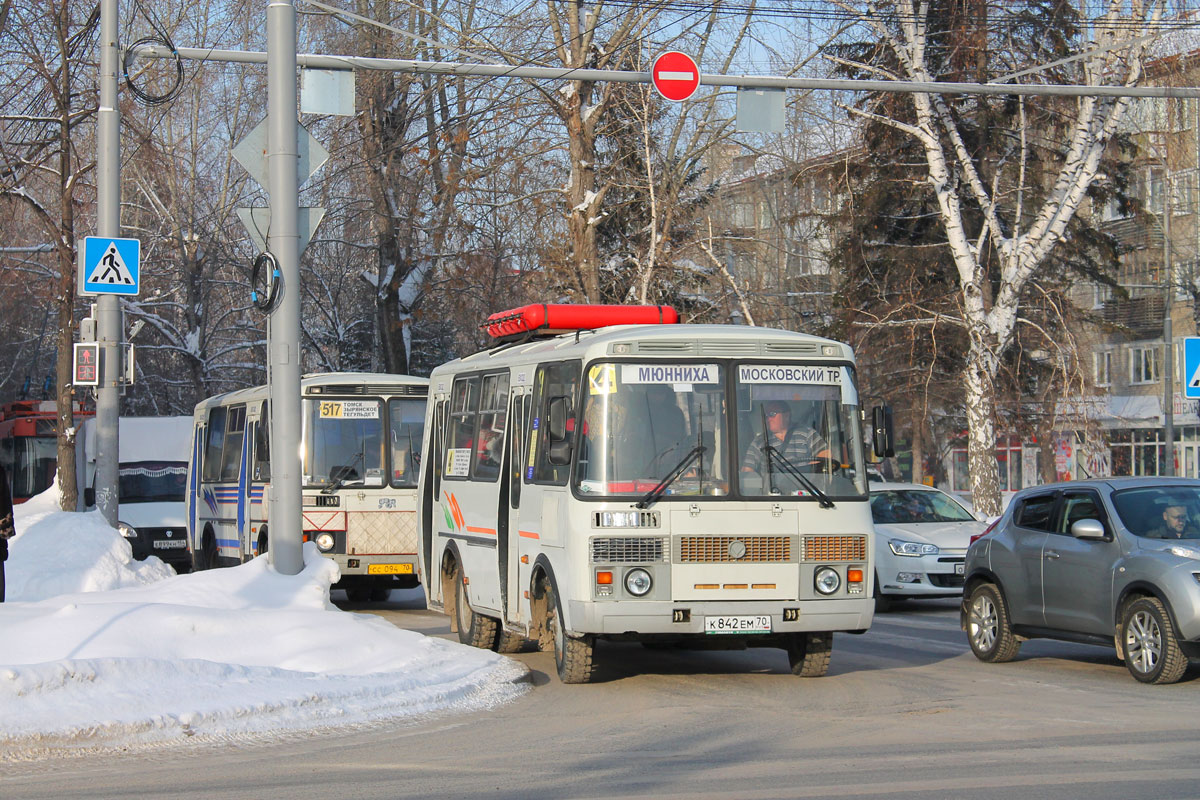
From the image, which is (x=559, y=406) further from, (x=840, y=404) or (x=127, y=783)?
(x=127, y=783)

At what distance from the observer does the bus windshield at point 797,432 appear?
11258 millimetres

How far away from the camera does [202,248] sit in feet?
141

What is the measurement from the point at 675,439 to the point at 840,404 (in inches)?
55.2

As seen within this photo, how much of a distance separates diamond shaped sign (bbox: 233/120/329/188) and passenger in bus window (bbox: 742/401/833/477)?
551cm

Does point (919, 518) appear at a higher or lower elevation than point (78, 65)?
lower

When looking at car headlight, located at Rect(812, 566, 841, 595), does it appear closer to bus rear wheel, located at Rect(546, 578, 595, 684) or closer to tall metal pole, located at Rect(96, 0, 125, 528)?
bus rear wheel, located at Rect(546, 578, 595, 684)

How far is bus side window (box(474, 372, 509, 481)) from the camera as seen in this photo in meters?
13.5

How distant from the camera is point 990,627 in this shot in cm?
1320

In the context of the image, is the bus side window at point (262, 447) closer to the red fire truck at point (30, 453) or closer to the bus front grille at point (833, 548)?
the bus front grille at point (833, 548)

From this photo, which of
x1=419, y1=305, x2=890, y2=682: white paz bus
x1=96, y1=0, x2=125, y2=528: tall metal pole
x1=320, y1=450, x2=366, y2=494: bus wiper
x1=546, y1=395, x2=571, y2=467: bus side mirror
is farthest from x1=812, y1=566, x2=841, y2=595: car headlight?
x1=96, y1=0, x2=125, y2=528: tall metal pole

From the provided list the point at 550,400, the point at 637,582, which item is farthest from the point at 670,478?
the point at 550,400

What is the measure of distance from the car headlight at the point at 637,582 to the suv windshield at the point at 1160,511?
3.99 meters

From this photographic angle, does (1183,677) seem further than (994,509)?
No

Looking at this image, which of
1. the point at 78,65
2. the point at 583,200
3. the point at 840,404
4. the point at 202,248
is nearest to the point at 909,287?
the point at 583,200
